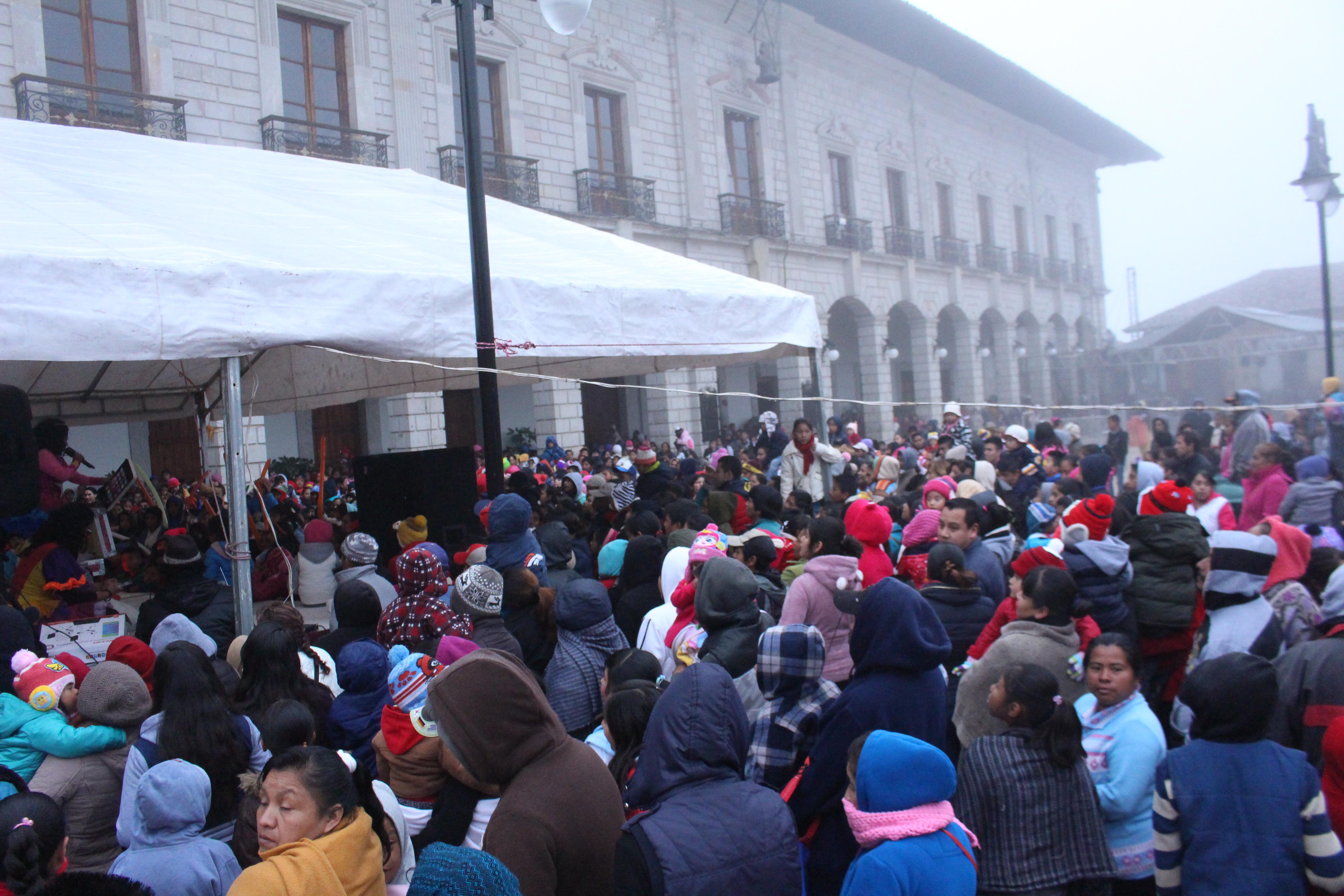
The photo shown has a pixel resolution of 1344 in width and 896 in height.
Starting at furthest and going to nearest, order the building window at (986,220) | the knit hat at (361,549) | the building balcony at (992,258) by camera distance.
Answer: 1. the building window at (986,220)
2. the building balcony at (992,258)
3. the knit hat at (361,549)

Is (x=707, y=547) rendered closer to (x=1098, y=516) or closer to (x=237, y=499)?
(x=1098, y=516)

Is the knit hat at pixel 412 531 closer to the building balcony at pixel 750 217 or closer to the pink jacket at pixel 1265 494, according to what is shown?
the pink jacket at pixel 1265 494

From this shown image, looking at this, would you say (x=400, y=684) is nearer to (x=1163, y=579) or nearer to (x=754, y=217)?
(x=1163, y=579)

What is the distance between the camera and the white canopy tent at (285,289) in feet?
13.9

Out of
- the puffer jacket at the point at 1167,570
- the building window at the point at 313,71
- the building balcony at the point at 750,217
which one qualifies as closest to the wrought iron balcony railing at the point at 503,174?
the building window at the point at 313,71

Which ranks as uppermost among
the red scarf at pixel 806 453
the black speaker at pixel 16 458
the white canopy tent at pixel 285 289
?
the white canopy tent at pixel 285 289

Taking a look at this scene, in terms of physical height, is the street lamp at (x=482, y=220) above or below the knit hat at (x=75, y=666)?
above

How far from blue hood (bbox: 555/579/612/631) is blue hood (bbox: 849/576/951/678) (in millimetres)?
1158

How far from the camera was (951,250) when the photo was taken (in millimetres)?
29578

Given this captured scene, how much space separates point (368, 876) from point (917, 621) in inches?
65.3

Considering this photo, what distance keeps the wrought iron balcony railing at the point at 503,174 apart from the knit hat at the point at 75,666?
1369cm

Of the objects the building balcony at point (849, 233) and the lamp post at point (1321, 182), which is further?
the building balcony at point (849, 233)

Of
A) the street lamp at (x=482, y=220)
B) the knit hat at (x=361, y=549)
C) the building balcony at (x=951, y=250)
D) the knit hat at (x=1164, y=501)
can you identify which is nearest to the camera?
the knit hat at (x=1164, y=501)

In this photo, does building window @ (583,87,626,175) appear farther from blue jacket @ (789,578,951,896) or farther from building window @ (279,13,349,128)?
blue jacket @ (789,578,951,896)
